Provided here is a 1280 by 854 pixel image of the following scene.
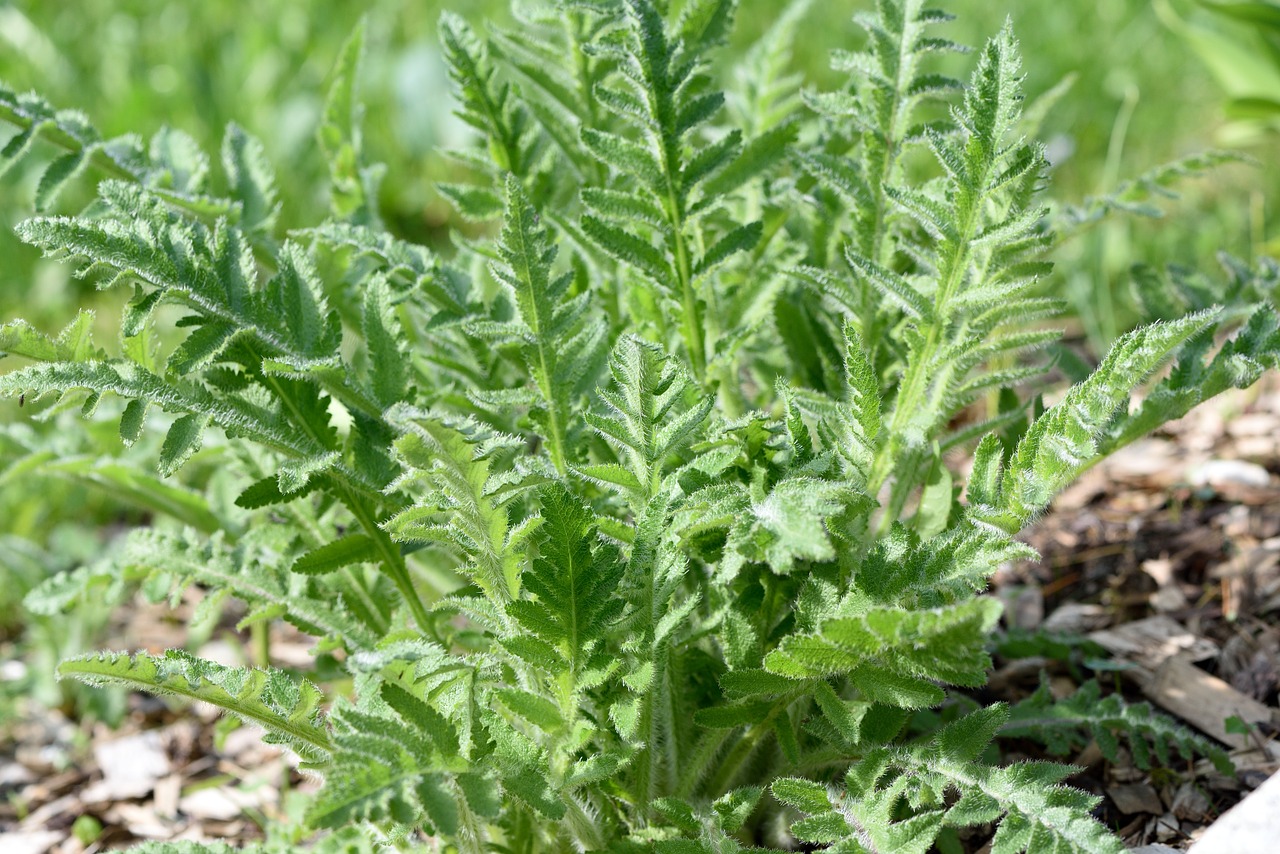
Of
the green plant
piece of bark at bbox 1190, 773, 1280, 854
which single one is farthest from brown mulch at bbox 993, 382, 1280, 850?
the green plant

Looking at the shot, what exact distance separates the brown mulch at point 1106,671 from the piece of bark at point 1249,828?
45 centimetres

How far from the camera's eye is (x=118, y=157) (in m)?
2.07

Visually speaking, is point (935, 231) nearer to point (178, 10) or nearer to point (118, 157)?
point (118, 157)

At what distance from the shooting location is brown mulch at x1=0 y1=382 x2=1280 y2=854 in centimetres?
213

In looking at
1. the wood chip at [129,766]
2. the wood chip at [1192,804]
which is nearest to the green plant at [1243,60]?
the wood chip at [1192,804]

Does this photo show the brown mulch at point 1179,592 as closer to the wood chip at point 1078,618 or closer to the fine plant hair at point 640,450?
Answer: the wood chip at point 1078,618

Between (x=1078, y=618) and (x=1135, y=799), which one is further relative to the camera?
(x=1078, y=618)

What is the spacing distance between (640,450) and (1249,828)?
0.88m

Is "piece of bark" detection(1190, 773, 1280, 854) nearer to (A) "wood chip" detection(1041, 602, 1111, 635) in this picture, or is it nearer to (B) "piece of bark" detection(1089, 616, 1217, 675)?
(B) "piece of bark" detection(1089, 616, 1217, 675)

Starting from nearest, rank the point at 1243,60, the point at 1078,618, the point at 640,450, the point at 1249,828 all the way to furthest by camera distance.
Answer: the point at 1249,828, the point at 640,450, the point at 1078,618, the point at 1243,60

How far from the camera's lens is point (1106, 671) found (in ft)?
7.78

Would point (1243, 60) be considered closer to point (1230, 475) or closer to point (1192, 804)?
point (1230, 475)

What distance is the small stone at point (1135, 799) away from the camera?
2023 millimetres

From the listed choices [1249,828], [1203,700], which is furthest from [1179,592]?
[1249,828]
